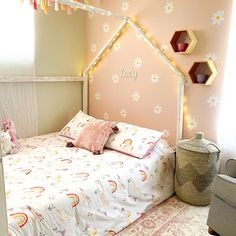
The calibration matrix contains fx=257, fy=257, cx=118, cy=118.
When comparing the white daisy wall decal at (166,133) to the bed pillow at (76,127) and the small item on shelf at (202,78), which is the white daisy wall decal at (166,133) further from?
the bed pillow at (76,127)

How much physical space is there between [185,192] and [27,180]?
1.43 meters

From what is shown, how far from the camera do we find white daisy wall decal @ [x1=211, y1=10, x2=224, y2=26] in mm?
2296

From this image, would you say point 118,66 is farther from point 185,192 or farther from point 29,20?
point 185,192

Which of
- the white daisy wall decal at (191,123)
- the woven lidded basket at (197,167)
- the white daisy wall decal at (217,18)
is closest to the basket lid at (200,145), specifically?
the woven lidded basket at (197,167)

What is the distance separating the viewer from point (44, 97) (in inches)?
120

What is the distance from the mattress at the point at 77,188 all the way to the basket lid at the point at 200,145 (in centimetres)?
28

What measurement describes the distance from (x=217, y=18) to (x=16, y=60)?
1893mm

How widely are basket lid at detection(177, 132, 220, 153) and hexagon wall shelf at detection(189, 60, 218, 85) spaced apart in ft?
1.66

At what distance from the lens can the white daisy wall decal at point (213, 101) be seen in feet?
7.95

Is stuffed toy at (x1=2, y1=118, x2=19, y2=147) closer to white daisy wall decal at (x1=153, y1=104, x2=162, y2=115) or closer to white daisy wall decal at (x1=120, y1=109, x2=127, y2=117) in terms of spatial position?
white daisy wall decal at (x1=120, y1=109, x2=127, y2=117)

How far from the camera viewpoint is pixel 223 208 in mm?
1825

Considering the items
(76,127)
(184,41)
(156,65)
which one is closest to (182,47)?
(184,41)

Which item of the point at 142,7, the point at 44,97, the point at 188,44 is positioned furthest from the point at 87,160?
the point at 142,7

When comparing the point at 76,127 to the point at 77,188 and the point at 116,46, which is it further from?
the point at 77,188
